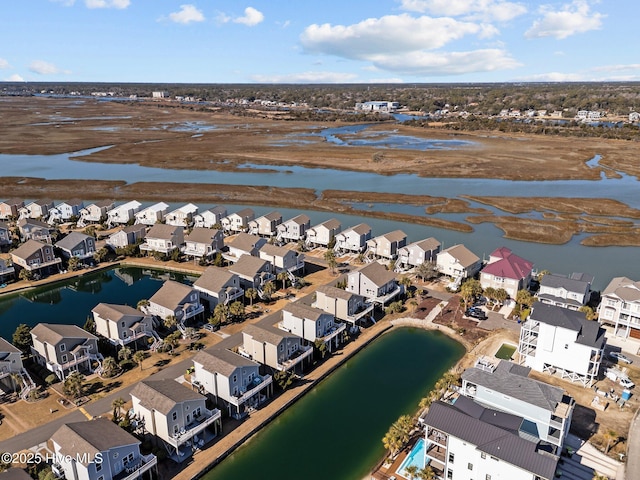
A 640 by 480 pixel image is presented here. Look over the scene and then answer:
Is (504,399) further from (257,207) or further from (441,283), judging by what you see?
(257,207)

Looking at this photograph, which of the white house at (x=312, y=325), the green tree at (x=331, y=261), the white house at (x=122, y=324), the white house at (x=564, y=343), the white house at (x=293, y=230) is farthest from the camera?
the white house at (x=293, y=230)

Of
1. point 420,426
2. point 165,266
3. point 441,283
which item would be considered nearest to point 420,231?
point 441,283

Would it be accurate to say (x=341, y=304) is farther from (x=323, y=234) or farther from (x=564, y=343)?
(x=323, y=234)

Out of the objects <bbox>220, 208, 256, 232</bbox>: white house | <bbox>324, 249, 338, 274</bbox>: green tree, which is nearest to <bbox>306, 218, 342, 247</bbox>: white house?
<bbox>324, 249, 338, 274</bbox>: green tree

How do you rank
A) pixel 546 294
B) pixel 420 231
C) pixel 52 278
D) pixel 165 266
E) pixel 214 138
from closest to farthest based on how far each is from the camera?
pixel 546 294 → pixel 52 278 → pixel 165 266 → pixel 420 231 → pixel 214 138

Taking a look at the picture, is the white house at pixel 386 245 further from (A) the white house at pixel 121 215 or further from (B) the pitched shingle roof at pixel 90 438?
(B) the pitched shingle roof at pixel 90 438

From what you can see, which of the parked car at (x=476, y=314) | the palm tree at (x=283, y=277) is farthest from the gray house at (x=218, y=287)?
the parked car at (x=476, y=314)
